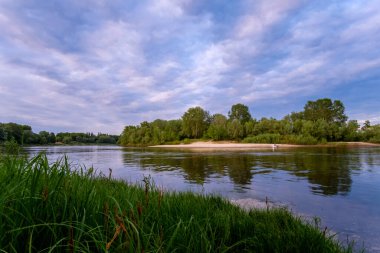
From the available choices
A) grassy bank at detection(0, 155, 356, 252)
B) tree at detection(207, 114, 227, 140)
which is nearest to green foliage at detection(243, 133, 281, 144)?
tree at detection(207, 114, 227, 140)

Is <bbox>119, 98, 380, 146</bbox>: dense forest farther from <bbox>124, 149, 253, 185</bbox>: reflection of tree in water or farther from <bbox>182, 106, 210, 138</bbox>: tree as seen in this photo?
<bbox>124, 149, 253, 185</bbox>: reflection of tree in water

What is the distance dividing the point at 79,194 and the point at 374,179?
16439mm

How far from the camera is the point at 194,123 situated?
10881 cm

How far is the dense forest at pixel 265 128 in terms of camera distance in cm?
8388

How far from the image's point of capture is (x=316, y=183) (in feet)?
43.0

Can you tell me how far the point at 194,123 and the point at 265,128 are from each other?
1211 inches

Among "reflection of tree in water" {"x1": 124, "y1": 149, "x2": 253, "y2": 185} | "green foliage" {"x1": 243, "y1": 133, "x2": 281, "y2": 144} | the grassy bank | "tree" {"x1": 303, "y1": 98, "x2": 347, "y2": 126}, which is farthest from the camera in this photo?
"tree" {"x1": 303, "y1": 98, "x2": 347, "y2": 126}

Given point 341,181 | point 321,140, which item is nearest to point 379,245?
point 341,181

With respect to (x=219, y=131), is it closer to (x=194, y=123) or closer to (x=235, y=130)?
(x=235, y=130)

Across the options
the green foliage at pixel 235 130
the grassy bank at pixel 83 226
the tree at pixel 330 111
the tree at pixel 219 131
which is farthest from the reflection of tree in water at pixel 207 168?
the tree at pixel 330 111

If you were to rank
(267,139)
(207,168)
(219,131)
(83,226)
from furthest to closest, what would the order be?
(219,131)
(267,139)
(207,168)
(83,226)

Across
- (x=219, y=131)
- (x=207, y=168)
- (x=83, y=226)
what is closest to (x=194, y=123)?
(x=219, y=131)

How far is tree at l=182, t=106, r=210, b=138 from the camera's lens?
10872 cm

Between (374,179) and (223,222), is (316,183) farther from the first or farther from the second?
(223,222)
